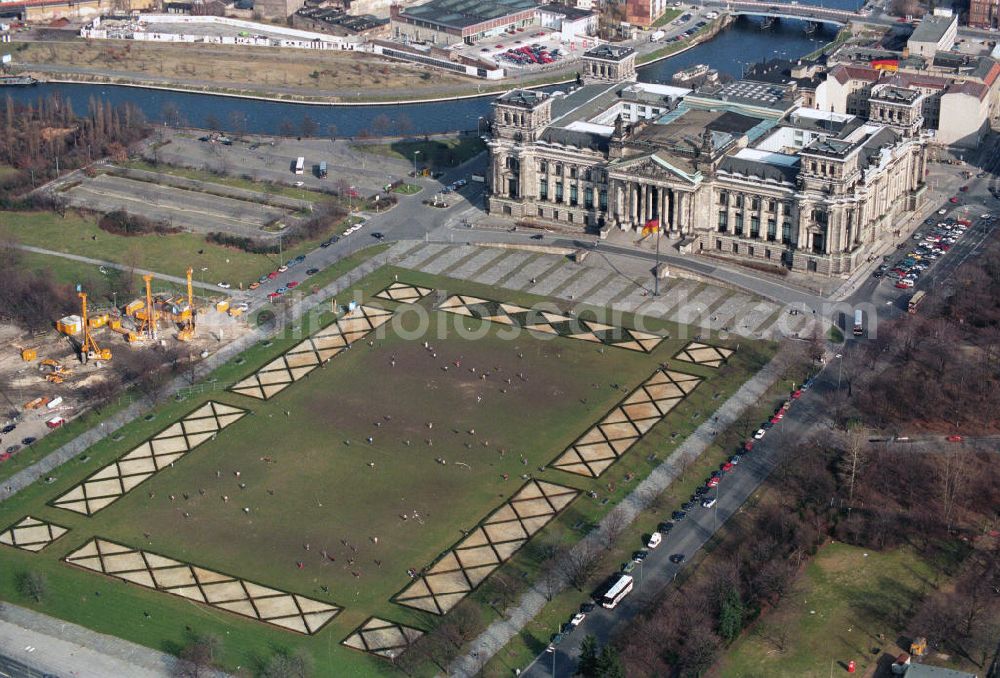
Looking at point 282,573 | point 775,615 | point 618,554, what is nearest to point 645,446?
point 618,554

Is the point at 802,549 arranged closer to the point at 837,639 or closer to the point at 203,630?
the point at 837,639

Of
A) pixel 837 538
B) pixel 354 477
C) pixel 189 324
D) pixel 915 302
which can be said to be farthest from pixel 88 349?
pixel 915 302

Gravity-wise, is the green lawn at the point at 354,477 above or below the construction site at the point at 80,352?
below

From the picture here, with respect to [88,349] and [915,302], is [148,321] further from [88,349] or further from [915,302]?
[915,302]

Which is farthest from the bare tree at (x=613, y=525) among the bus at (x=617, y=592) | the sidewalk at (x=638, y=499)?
the bus at (x=617, y=592)

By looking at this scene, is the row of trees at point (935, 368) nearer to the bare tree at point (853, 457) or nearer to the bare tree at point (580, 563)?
the bare tree at point (853, 457)

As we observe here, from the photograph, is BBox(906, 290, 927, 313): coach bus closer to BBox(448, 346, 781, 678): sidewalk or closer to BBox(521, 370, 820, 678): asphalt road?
BBox(521, 370, 820, 678): asphalt road

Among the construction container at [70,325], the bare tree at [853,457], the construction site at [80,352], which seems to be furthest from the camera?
the construction container at [70,325]
